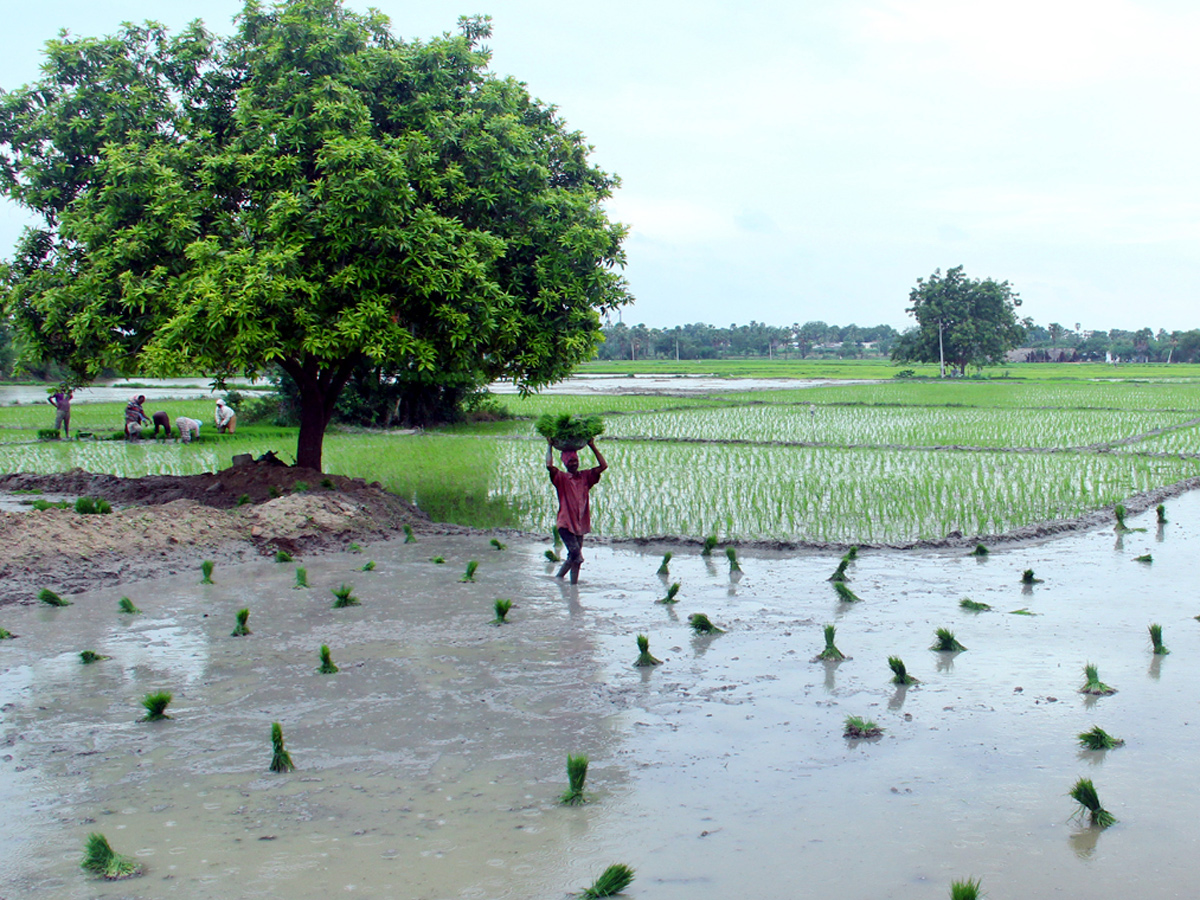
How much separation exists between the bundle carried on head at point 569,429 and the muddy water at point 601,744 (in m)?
1.39

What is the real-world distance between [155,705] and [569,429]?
4496 millimetres

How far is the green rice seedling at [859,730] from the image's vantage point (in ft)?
17.1

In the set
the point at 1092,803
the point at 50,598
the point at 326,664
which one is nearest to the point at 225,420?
the point at 50,598

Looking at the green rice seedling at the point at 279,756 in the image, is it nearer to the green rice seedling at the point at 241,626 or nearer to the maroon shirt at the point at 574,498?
the green rice seedling at the point at 241,626

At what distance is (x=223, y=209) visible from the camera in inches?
496

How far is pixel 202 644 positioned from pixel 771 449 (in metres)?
14.4

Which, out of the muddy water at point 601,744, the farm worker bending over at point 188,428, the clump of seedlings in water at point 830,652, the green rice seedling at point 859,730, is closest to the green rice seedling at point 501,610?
the muddy water at point 601,744

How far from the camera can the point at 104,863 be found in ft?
12.5

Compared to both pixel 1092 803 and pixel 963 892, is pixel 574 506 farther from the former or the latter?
pixel 963 892

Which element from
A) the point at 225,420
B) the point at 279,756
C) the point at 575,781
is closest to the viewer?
the point at 575,781

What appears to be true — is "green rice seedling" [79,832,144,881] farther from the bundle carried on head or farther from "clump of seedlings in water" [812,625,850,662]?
the bundle carried on head

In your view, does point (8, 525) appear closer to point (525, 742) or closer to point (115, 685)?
point (115, 685)

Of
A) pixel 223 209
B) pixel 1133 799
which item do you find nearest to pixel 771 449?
pixel 223 209

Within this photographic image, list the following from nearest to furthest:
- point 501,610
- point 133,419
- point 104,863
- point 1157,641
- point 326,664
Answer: point 104,863 < point 326,664 < point 1157,641 < point 501,610 < point 133,419
